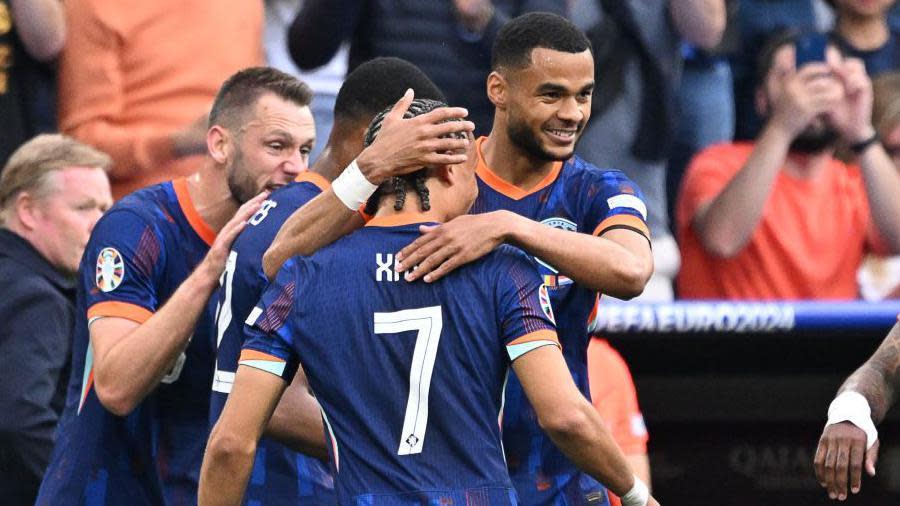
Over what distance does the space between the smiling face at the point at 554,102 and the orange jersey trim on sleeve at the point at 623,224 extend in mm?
220

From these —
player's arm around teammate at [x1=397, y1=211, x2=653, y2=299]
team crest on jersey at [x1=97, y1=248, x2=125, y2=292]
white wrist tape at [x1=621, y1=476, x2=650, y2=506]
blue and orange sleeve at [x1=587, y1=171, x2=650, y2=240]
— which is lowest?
white wrist tape at [x1=621, y1=476, x2=650, y2=506]

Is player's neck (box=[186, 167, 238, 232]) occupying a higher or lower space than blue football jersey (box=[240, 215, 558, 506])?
higher

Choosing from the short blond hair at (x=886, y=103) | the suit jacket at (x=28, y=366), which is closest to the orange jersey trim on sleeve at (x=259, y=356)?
the suit jacket at (x=28, y=366)

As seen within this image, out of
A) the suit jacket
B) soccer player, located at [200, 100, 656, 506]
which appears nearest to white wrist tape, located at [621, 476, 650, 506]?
soccer player, located at [200, 100, 656, 506]

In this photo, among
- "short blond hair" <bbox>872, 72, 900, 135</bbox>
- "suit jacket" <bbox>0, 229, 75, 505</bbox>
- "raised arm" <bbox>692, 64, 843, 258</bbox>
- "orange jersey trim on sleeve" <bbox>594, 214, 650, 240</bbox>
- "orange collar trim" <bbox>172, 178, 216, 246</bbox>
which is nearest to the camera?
"orange jersey trim on sleeve" <bbox>594, 214, 650, 240</bbox>

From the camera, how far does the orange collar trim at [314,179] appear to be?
458cm

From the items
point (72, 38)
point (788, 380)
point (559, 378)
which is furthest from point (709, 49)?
point (559, 378)

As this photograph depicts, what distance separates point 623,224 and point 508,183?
385 millimetres

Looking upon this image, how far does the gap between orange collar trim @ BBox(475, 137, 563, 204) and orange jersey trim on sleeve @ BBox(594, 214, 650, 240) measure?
9.6 inches

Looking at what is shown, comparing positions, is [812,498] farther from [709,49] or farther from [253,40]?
[253,40]

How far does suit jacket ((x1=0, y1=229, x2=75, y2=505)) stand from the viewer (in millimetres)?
5512

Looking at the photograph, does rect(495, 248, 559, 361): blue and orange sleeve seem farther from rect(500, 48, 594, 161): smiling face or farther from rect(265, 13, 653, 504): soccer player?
rect(500, 48, 594, 161): smiling face

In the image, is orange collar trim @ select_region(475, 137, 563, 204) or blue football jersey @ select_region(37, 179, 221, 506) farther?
blue football jersey @ select_region(37, 179, 221, 506)

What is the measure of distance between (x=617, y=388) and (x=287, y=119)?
5.66ft
